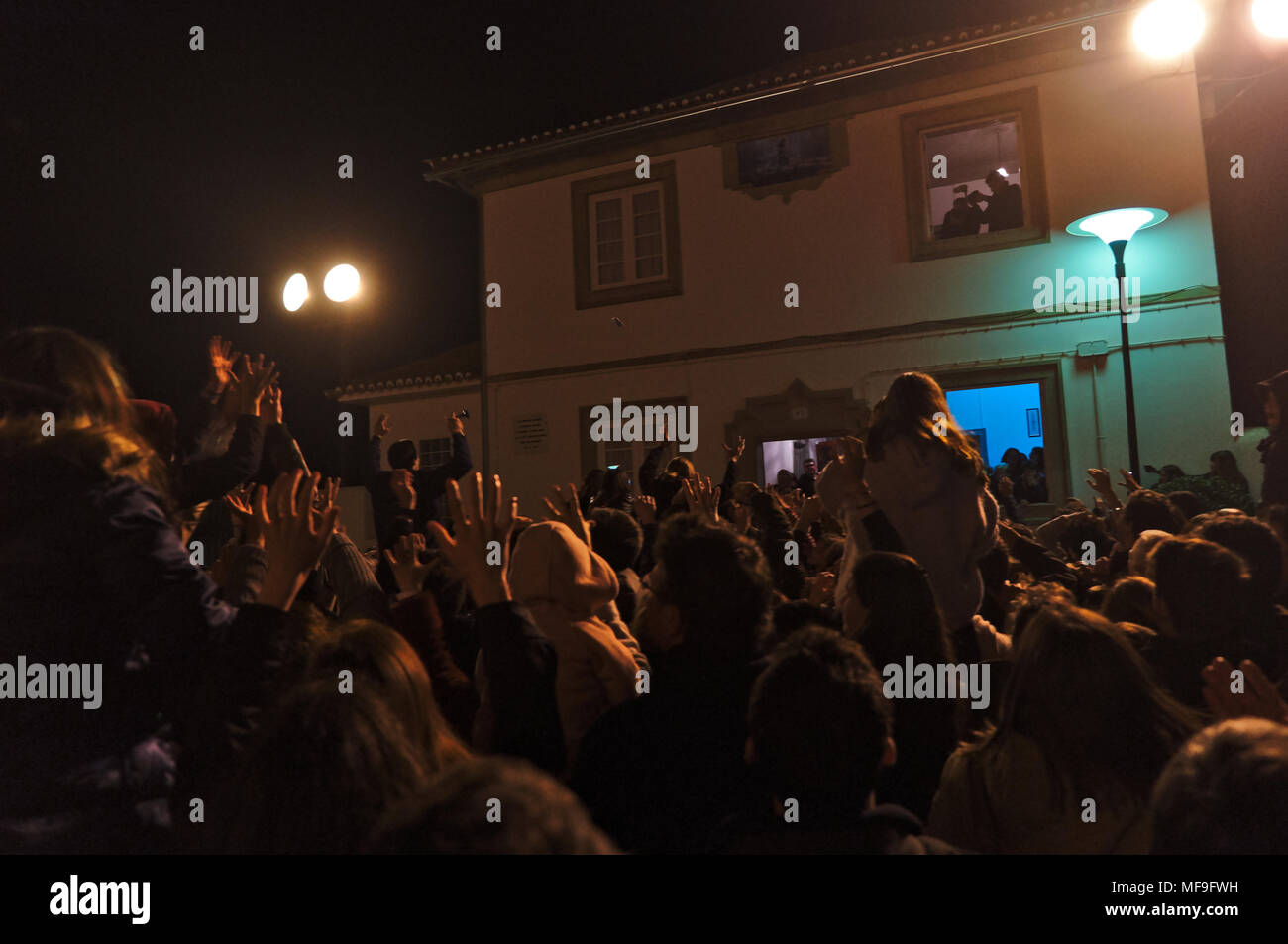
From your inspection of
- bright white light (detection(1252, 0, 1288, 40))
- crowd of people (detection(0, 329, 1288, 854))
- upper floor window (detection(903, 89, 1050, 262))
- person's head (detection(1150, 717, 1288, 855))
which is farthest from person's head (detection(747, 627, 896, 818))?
upper floor window (detection(903, 89, 1050, 262))

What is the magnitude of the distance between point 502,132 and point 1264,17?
8.95 metres

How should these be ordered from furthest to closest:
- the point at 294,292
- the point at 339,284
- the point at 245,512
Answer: the point at 339,284 → the point at 294,292 → the point at 245,512

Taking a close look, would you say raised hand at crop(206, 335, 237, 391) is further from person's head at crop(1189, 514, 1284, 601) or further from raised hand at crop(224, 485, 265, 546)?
person's head at crop(1189, 514, 1284, 601)

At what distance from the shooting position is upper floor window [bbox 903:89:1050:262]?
30.8ft

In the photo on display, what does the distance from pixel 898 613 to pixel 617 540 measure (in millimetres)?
1443

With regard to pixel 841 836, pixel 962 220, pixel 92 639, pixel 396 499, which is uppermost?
pixel 962 220

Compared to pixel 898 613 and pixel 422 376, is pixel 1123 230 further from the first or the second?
pixel 422 376

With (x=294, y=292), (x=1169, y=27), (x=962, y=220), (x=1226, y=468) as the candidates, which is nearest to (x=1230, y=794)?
(x=294, y=292)

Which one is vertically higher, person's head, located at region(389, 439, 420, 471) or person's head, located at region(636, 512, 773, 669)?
person's head, located at region(389, 439, 420, 471)

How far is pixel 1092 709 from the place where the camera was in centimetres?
175

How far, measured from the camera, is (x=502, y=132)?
12.3m

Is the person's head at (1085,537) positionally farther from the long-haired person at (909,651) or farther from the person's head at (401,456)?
the person's head at (401,456)

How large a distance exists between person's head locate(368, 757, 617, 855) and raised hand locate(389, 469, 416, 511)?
4.04 metres
